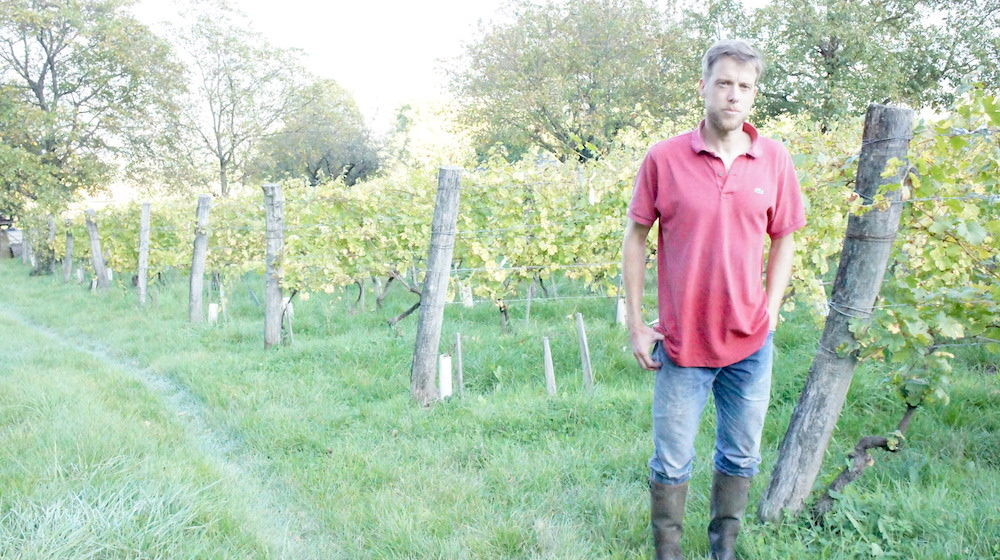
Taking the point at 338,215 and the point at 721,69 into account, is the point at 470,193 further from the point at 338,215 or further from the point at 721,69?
the point at 721,69

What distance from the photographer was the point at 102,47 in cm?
1941

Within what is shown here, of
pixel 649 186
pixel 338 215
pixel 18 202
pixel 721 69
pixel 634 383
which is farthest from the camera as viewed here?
pixel 18 202

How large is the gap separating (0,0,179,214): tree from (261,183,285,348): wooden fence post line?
13732mm

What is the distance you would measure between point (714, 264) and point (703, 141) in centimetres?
42

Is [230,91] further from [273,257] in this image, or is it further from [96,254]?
[273,257]

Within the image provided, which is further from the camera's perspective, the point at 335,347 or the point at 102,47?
the point at 102,47

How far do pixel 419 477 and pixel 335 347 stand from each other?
10.7 ft

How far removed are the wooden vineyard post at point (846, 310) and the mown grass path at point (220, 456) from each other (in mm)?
2022

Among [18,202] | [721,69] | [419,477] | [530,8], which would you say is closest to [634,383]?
[419,477]

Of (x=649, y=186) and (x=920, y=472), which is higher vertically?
(x=649, y=186)

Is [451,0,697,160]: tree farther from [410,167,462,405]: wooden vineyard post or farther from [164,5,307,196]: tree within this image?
[410,167,462,405]: wooden vineyard post

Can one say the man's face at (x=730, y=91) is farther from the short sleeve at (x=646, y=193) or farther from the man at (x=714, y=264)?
the short sleeve at (x=646, y=193)

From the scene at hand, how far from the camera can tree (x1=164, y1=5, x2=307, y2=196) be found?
29.0m

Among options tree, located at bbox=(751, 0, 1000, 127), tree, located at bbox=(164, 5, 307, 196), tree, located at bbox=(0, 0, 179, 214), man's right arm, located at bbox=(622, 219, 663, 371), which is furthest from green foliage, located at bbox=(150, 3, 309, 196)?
man's right arm, located at bbox=(622, 219, 663, 371)
